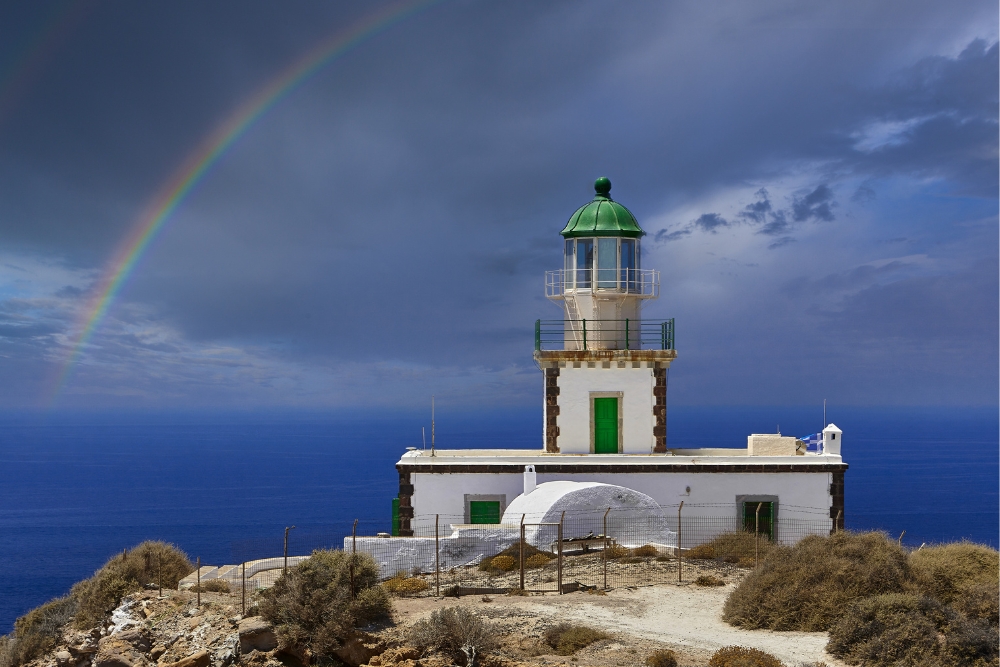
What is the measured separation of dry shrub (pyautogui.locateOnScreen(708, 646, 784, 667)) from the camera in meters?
12.8

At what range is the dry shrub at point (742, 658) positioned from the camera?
12.8m

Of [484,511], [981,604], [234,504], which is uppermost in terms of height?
[484,511]

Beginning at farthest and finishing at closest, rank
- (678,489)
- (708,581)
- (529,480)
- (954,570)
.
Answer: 1. (678,489)
2. (529,480)
3. (708,581)
4. (954,570)

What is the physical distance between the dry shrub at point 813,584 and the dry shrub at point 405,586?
5.74 m

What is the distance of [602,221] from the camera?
26922 mm

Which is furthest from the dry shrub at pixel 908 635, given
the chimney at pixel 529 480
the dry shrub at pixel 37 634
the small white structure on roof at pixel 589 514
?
the dry shrub at pixel 37 634

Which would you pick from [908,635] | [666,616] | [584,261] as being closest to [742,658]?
[908,635]

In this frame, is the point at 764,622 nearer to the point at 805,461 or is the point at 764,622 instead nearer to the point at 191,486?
the point at 805,461

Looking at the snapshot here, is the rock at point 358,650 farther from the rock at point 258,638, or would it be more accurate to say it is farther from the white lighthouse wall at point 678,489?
the white lighthouse wall at point 678,489

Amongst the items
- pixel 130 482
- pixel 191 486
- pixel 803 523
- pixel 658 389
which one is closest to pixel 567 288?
pixel 658 389

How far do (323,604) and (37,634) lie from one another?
8.51 m

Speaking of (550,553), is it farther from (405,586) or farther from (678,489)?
(678,489)

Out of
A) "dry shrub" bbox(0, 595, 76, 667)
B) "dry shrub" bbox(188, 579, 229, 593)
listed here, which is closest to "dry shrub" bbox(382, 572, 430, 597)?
"dry shrub" bbox(188, 579, 229, 593)

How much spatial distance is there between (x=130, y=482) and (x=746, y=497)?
131581 millimetres
